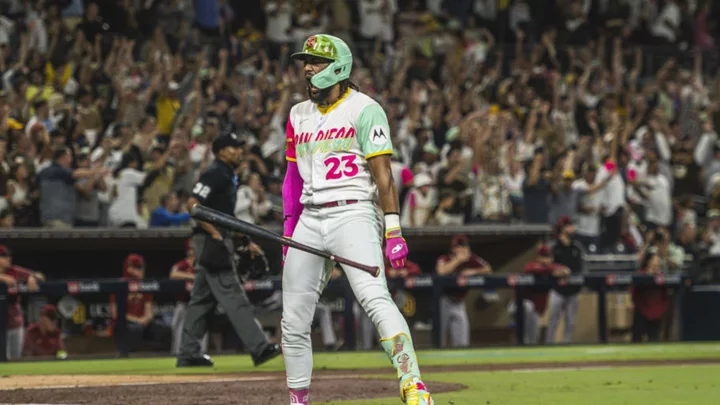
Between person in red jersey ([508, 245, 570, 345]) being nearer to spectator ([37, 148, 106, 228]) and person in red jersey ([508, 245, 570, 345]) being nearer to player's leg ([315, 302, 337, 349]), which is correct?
player's leg ([315, 302, 337, 349])

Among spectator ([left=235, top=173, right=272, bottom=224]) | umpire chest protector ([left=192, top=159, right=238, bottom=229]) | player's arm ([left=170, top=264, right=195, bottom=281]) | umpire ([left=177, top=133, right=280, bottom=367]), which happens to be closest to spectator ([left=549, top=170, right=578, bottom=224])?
spectator ([left=235, top=173, right=272, bottom=224])

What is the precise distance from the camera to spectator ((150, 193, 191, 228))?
16.5 meters

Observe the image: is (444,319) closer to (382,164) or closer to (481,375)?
(481,375)

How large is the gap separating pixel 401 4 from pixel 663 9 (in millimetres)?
6450

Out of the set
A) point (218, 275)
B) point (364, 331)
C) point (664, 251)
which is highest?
point (218, 275)

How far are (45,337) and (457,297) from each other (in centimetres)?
562

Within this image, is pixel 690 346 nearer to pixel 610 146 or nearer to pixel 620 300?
pixel 620 300

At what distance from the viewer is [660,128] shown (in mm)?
22328

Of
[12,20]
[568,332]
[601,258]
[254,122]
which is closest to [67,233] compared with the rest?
[254,122]

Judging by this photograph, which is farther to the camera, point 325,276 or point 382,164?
point 325,276

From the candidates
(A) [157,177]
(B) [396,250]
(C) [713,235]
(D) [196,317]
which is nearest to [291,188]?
(B) [396,250]

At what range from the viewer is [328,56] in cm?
694

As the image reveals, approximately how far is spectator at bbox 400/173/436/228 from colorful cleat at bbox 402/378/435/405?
11.4 metres

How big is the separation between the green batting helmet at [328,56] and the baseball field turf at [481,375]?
7.58ft
